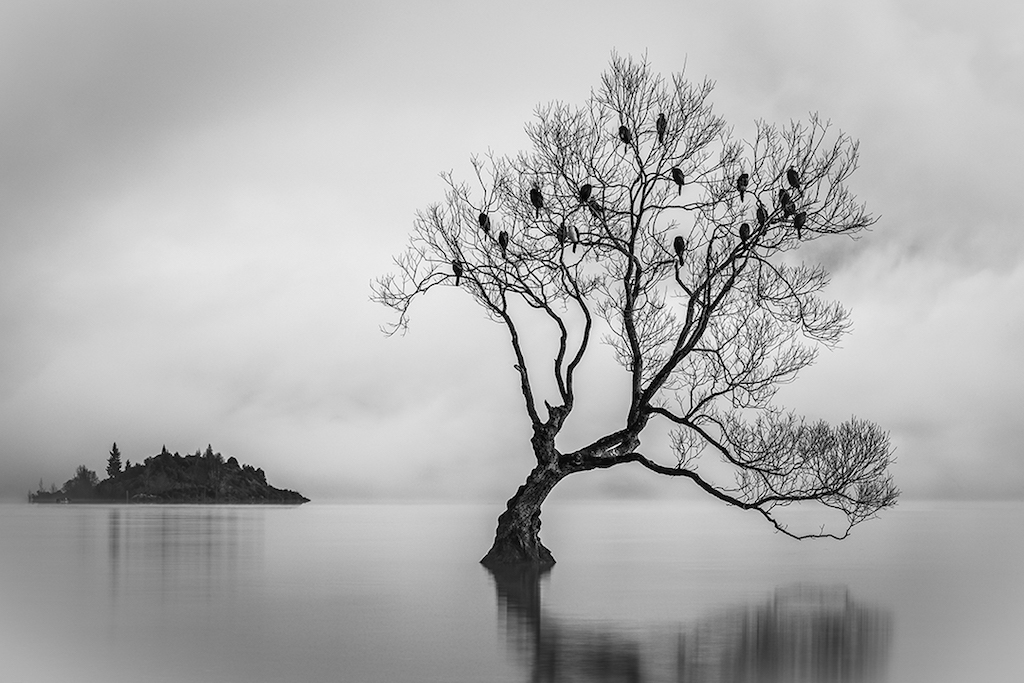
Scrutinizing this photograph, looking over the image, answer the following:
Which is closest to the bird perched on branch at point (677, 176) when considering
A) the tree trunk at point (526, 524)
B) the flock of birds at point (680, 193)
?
the flock of birds at point (680, 193)

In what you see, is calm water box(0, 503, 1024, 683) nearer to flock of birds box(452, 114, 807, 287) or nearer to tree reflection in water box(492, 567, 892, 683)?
Result: tree reflection in water box(492, 567, 892, 683)

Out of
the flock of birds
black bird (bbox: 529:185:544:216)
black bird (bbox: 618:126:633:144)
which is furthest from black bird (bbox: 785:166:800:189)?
black bird (bbox: 529:185:544:216)

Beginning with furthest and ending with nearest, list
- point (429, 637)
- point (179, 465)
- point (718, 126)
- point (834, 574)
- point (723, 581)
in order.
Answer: point (179, 465) < point (834, 574) < point (723, 581) < point (718, 126) < point (429, 637)

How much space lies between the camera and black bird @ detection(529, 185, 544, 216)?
2378 cm

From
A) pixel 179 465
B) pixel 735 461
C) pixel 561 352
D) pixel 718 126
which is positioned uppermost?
pixel 718 126

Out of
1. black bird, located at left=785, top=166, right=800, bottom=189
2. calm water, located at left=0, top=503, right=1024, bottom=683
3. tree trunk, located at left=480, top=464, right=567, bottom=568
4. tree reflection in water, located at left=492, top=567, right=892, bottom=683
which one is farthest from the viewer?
tree trunk, located at left=480, top=464, right=567, bottom=568

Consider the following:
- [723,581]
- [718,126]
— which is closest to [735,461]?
[723,581]

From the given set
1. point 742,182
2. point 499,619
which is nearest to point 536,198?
point 742,182

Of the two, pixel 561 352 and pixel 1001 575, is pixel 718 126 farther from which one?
pixel 1001 575

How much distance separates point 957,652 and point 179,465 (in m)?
155

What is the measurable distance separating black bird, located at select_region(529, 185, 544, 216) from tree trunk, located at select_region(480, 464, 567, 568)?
6038mm

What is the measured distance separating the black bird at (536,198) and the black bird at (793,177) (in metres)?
5.47

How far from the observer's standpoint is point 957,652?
15.4 m

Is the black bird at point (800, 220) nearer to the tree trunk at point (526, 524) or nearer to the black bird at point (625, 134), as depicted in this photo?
the black bird at point (625, 134)
